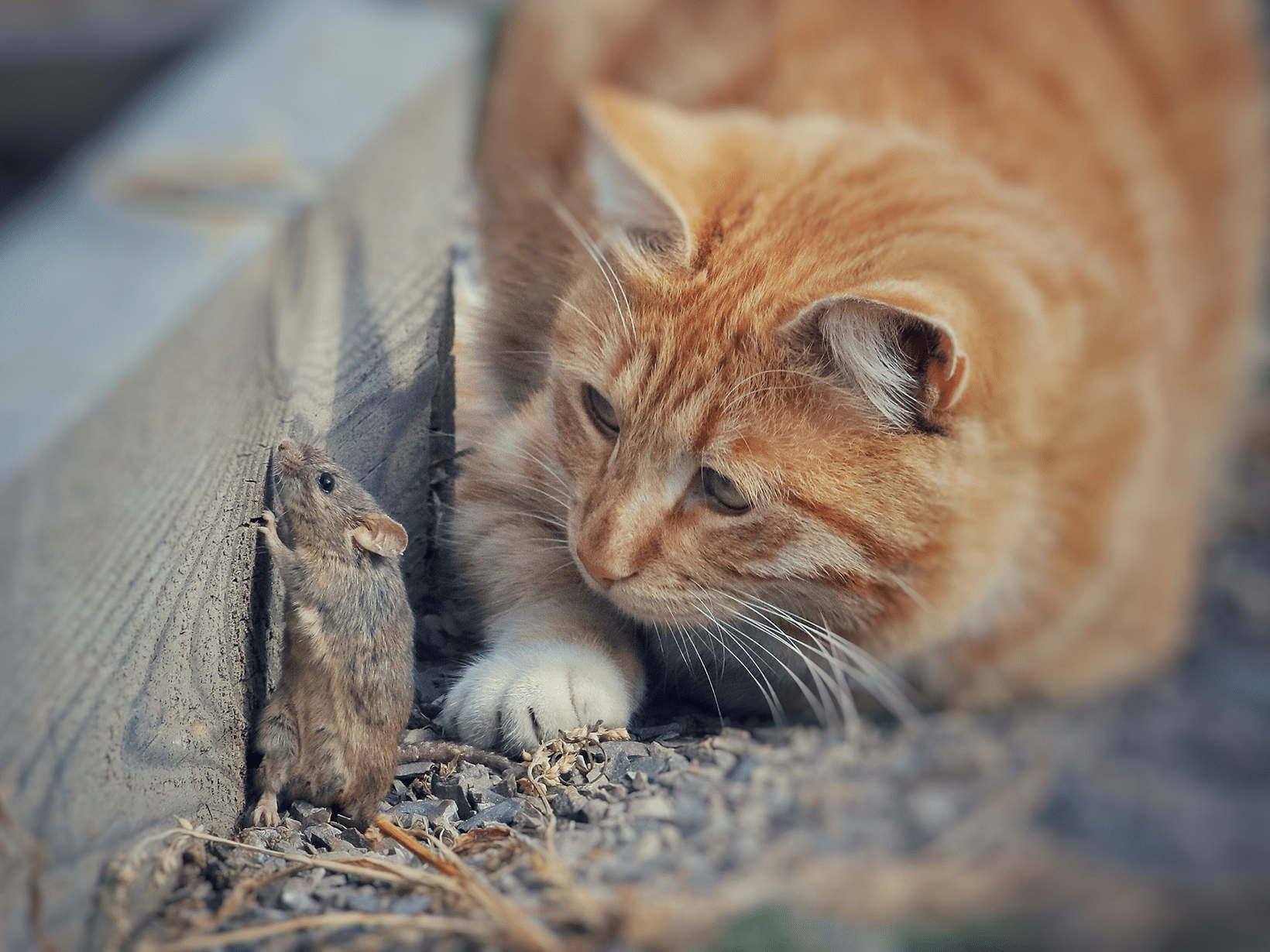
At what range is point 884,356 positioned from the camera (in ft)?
4.58

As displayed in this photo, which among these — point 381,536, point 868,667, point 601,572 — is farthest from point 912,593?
point 381,536

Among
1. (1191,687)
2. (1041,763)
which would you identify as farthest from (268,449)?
(1191,687)

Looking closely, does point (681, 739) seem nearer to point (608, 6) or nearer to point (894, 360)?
point (894, 360)

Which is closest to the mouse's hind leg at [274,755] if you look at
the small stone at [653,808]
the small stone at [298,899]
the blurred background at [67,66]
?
the small stone at [298,899]

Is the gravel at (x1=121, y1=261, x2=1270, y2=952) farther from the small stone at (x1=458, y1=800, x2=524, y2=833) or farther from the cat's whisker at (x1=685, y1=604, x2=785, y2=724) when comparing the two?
the cat's whisker at (x1=685, y1=604, x2=785, y2=724)

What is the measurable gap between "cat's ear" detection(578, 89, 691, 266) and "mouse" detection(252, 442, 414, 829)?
2.05 feet

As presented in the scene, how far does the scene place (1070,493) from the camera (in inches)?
60.6

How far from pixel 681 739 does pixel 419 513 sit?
57cm

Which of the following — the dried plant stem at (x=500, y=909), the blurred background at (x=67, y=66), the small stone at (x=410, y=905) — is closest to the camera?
the dried plant stem at (x=500, y=909)

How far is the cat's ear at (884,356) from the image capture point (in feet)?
4.37

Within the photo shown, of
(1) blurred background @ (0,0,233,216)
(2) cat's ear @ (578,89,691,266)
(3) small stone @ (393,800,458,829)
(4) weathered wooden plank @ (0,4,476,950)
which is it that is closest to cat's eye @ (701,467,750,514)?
(2) cat's ear @ (578,89,691,266)

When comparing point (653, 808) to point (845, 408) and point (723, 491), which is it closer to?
point (723, 491)

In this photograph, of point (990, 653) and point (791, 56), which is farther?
point (791, 56)

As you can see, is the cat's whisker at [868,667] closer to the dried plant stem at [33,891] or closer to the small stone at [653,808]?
the small stone at [653,808]
